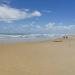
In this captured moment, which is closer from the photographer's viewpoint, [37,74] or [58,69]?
[37,74]

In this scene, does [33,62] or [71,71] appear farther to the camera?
[33,62]

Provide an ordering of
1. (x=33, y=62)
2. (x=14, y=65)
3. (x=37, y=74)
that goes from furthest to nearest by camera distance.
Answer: (x=33, y=62) → (x=14, y=65) → (x=37, y=74)

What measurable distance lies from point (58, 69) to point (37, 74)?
2.12 ft

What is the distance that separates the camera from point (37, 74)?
3795 mm

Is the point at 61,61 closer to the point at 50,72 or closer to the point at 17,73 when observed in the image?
the point at 50,72

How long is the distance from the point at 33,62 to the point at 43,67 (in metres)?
0.58

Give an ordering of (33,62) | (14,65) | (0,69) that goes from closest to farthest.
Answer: (0,69) → (14,65) → (33,62)

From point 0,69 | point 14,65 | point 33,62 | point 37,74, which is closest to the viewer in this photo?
point 37,74

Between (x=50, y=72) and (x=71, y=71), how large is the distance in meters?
0.51

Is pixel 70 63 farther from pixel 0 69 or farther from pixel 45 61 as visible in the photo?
pixel 0 69

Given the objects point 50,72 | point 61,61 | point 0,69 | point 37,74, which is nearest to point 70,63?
point 61,61

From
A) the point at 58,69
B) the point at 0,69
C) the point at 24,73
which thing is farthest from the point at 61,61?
the point at 0,69

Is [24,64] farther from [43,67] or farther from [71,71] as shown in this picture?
[71,71]

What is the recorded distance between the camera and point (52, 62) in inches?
191
